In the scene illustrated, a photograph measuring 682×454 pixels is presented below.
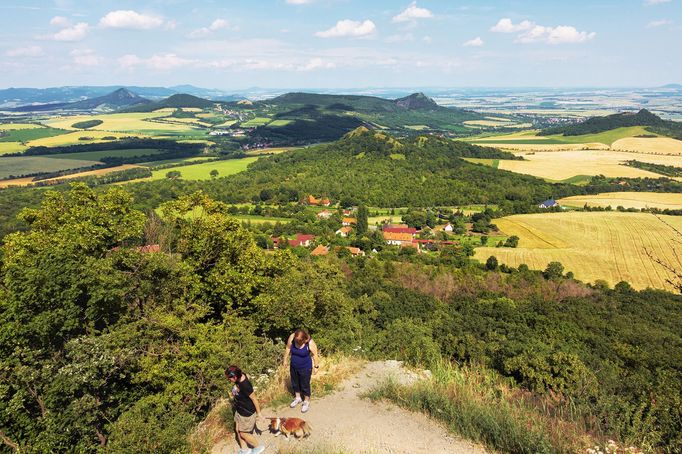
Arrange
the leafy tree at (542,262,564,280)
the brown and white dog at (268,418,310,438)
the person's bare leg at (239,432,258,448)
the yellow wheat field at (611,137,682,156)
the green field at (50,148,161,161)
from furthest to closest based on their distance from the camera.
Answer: the yellow wheat field at (611,137,682,156) < the green field at (50,148,161,161) < the leafy tree at (542,262,564,280) < the brown and white dog at (268,418,310,438) < the person's bare leg at (239,432,258,448)

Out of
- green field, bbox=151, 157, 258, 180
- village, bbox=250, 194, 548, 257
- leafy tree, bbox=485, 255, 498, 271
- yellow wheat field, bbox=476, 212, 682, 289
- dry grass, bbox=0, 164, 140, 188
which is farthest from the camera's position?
green field, bbox=151, 157, 258, 180

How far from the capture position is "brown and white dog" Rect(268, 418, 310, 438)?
28.3 ft

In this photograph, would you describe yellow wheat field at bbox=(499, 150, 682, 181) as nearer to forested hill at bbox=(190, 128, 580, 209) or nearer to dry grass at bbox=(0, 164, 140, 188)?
forested hill at bbox=(190, 128, 580, 209)

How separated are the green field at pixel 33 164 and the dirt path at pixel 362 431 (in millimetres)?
148064

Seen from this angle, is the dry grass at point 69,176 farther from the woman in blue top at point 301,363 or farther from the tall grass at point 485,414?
the tall grass at point 485,414

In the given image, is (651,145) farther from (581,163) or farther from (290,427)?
(290,427)

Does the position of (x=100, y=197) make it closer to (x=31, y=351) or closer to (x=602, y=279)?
(x=31, y=351)

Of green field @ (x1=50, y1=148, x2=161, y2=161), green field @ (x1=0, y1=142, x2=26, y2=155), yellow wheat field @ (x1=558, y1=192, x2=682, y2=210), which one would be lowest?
yellow wheat field @ (x1=558, y1=192, x2=682, y2=210)

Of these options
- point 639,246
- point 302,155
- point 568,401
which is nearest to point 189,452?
point 568,401

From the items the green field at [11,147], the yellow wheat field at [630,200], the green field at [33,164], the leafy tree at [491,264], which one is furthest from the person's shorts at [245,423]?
the green field at [11,147]

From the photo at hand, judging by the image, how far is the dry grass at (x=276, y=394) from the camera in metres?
9.06

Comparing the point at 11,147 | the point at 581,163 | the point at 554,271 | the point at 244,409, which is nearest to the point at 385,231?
the point at 554,271

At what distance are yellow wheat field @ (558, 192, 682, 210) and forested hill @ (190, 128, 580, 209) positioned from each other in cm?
798

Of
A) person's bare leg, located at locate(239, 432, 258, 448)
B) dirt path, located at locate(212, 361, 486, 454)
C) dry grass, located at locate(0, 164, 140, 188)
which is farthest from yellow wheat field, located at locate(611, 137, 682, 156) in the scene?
person's bare leg, located at locate(239, 432, 258, 448)
